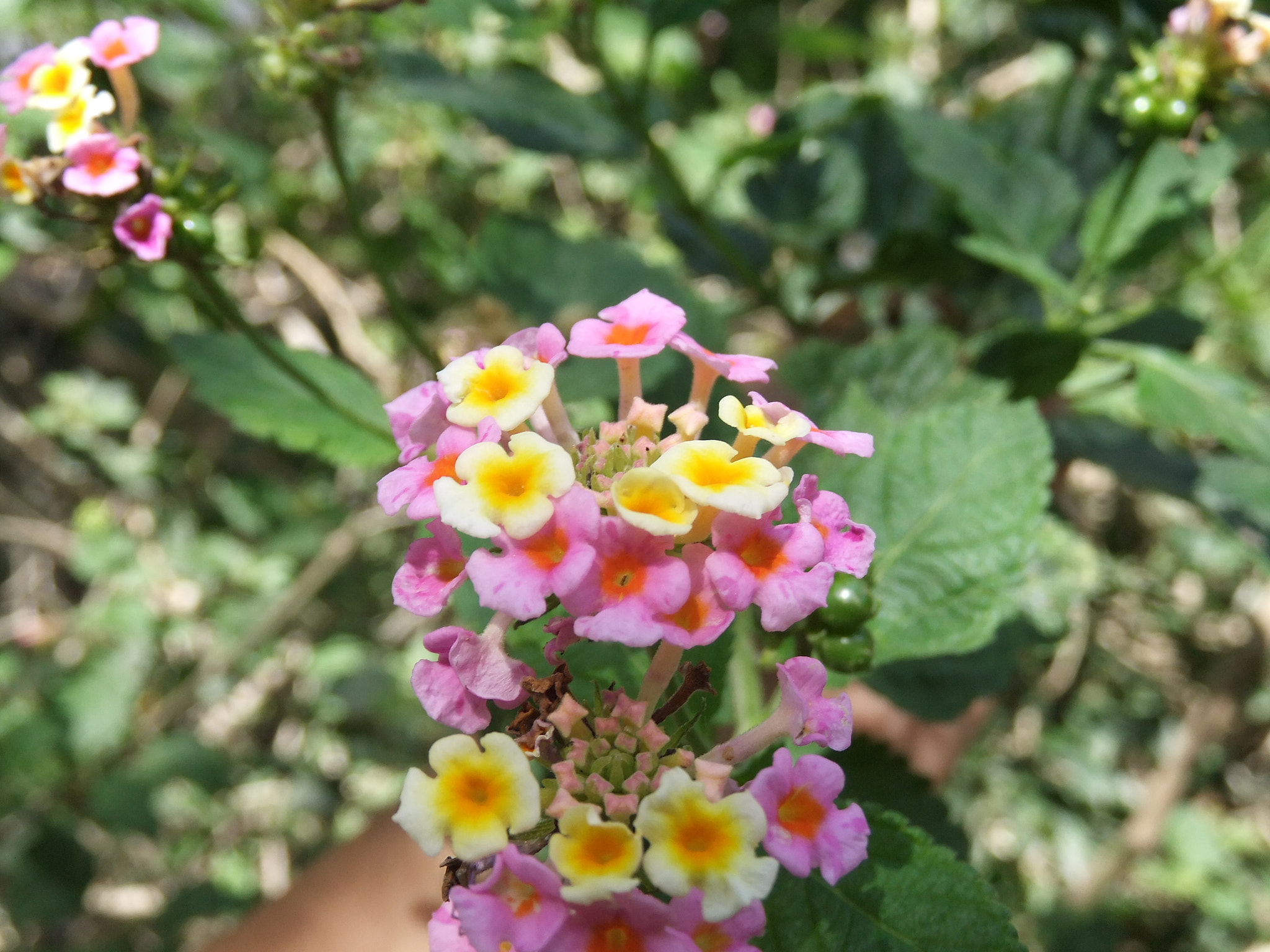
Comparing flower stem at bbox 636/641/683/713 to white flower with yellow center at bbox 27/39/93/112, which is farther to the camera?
white flower with yellow center at bbox 27/39/93/112

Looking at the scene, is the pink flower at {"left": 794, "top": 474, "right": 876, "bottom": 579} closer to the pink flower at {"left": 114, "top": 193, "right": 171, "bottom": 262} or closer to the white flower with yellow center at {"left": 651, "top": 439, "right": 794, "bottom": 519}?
the white flower with yellow center at {"left": 651, "top": 439, "right": 794, "bottom": 519}

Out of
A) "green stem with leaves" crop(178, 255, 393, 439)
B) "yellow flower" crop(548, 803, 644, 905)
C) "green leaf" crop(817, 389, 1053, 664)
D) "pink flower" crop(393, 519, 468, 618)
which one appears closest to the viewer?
"yellow flower" crop(548, 803, 644, 905)

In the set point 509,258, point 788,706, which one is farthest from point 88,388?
point 788,706

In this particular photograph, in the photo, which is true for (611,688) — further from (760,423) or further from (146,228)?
(146,228)

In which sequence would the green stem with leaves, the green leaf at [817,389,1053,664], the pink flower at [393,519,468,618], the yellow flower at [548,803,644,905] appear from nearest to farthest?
1. the yellow flower at [548,803,644,905]
2. the pink flower at [393,519,468,618]
3. the green leaf at [817,389,1053,664]
4. the green stem with leaves

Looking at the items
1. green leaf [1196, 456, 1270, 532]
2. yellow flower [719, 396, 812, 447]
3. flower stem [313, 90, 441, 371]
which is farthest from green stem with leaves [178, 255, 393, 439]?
green leaf [1196, 456, 1270, 532]

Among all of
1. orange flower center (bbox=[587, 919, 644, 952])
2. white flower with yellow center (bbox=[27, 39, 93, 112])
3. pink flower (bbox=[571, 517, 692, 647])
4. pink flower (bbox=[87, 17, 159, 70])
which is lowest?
orange flower center (bbox=[587, 919, 644, 952])

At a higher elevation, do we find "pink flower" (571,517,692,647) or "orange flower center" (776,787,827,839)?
"pink flower" (571,517,692,647)

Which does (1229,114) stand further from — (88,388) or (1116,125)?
(88,388)
